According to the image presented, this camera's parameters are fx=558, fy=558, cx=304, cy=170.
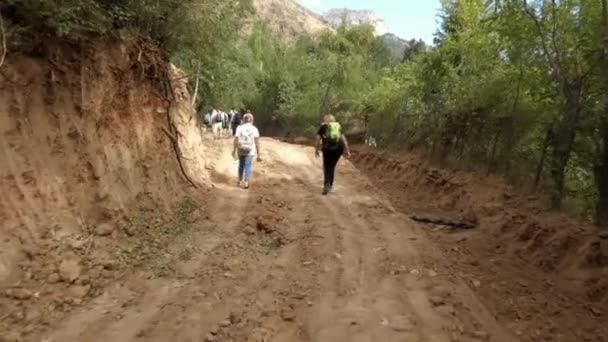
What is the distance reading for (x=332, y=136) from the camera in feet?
39.1

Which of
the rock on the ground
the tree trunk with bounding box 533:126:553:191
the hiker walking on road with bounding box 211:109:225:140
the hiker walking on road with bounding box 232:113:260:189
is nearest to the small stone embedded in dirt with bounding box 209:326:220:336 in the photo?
the rock on the ground

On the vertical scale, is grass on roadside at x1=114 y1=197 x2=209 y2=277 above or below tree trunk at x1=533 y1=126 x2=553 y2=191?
below

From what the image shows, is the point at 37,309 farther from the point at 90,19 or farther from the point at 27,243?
the point at 90,19

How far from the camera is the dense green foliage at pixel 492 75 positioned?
8750 mm

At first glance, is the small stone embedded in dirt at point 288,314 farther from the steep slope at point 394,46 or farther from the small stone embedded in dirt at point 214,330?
the steep slope at point 394,46

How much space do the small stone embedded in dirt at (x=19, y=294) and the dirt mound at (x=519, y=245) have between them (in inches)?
202

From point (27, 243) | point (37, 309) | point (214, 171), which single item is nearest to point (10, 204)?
point (27, 243)

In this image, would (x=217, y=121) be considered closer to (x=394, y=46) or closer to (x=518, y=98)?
(x=518, y=98)

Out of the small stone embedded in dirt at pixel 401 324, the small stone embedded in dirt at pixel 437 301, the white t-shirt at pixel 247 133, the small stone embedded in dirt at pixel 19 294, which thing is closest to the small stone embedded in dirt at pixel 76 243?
the small stone embedded in dirt at pixel 19 294

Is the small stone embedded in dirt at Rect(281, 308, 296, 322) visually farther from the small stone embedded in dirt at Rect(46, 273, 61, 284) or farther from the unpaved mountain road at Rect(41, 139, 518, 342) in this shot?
the small stone embedded in dirt at Rect(46, 273, 61, 284)

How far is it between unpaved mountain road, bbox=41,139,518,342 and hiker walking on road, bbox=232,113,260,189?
213 centimetres

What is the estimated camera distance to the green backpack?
11938 mm

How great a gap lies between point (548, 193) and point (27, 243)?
8.81m

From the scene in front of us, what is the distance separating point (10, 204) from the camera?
20.6ft
